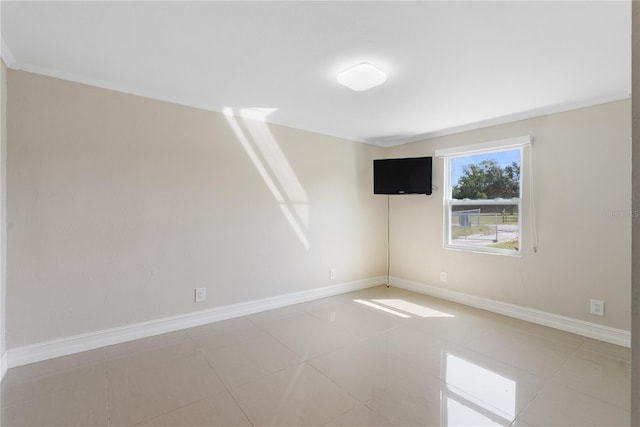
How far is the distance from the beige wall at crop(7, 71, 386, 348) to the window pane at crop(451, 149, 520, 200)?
5.76 feet

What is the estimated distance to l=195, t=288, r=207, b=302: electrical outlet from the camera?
3014 mm

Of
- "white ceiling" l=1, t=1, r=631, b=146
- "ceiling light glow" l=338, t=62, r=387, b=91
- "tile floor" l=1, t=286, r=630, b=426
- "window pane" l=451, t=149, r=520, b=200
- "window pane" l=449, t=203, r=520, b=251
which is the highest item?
"white ceiling" l=1, t=1, r=631, b=146

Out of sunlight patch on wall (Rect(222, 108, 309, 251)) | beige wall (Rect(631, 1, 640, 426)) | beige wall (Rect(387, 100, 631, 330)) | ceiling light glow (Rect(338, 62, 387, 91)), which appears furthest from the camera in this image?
sunlight patch on wall (Rect(222, 108, 309, 251))

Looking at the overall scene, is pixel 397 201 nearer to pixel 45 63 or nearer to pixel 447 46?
pixel 447 46

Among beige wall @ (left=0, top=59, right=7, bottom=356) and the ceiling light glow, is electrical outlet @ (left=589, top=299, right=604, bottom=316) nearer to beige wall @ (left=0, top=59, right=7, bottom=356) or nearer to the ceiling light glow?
the ceiling light glow

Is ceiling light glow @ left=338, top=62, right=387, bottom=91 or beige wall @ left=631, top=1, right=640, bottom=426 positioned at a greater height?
ceiling light glow @ left=338, top=62, right=387, bottom=91

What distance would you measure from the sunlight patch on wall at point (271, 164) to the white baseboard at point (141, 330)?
2.32ft

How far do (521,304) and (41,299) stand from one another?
14.7 ft

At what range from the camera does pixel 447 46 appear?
1943 millimetres

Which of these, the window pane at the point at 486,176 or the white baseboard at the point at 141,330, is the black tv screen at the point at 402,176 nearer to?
the window pane at the point at 486,176

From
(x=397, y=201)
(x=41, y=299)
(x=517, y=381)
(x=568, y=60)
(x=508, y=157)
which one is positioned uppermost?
(x=568, y=60)

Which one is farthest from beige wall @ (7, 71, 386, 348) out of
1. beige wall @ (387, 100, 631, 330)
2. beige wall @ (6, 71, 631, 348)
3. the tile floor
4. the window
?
beige wall @ (387, 100, 631, 330)

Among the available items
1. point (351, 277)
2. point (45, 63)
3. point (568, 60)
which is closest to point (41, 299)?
point (45, 63)

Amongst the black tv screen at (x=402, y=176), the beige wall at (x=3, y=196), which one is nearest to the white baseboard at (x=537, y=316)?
the black tv screen at (x=402, y=176)
